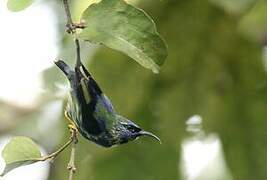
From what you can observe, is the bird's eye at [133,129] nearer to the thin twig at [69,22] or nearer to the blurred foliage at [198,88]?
the thin twig at [69,22]

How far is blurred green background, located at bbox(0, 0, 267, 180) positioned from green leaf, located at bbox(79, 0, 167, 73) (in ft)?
1.64

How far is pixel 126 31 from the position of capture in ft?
2.37

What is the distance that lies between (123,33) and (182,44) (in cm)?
57

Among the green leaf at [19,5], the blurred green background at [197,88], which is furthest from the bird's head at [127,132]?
the blurred green background at [197,88]

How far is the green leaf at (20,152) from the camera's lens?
28.6 inches

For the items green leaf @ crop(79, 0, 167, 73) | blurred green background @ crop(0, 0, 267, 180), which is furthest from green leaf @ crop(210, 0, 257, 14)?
green leaf @ crop(79, 0, 167, 73)

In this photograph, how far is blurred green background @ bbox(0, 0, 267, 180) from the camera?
1.25m

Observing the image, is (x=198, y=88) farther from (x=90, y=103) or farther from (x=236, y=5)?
(x=90, y=103)

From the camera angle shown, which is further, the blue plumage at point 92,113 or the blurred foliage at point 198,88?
the blurred foliage at point 198,88

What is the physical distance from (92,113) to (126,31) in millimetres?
78

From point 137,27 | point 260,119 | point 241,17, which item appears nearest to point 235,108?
point 260,119

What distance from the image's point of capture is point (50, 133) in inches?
70.6

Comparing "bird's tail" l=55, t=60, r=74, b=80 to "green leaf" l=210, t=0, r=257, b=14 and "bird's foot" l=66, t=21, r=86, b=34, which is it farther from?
"green leaf" l=210, t=0, r=257, b=14

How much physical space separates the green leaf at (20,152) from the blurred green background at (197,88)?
19.5 inches
